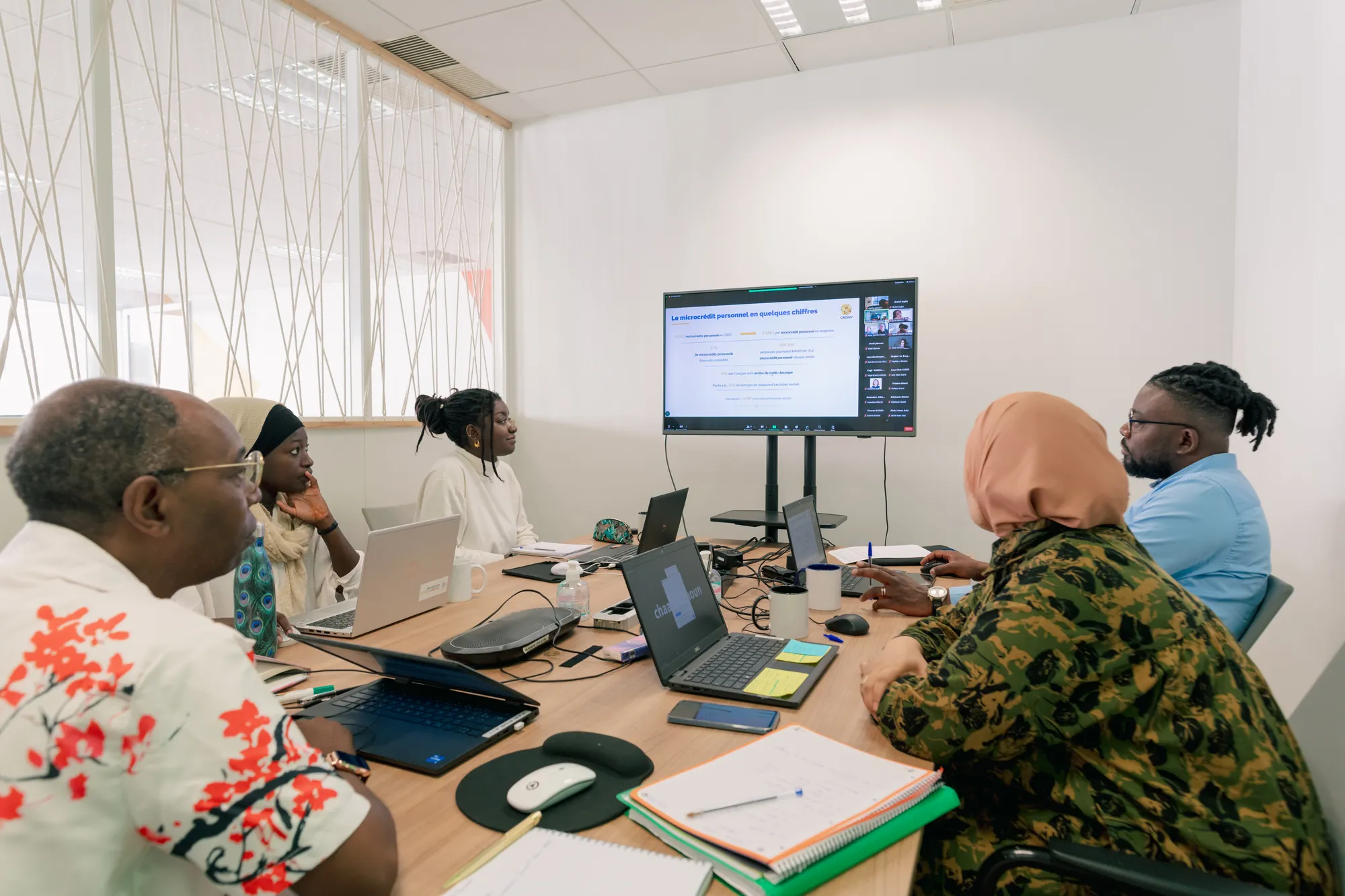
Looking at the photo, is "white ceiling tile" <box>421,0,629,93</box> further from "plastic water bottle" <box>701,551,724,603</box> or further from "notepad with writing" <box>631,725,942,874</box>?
"notepad with writing" <box>631,725,942,874</box>

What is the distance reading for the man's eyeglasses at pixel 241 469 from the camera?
80cm

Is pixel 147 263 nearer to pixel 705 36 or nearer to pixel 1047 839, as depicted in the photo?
pixel 705 36

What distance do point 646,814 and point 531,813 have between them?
14 cm

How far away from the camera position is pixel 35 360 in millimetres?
2328

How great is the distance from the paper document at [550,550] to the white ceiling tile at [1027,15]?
2747 millimetres

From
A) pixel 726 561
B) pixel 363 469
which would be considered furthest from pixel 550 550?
pixel 363 469

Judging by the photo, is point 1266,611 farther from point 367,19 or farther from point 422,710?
point 367,19

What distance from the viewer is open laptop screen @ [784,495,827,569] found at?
2170mm

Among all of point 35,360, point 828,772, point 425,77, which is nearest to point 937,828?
point 828,772

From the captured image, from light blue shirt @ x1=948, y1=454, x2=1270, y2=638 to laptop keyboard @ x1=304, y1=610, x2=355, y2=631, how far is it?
150 centimetres

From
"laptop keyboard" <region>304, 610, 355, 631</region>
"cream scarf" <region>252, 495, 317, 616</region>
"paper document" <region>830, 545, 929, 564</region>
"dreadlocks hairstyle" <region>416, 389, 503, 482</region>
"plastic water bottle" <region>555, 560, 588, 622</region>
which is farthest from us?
"dreadlocks hairstyle" <region>416, 389, 503, 482</region>

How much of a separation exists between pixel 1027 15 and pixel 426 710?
3542 millimetres

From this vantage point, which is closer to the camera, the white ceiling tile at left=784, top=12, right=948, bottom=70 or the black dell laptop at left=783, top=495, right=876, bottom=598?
the black dell laptop at left=783, top=495, right=876, bottom=598

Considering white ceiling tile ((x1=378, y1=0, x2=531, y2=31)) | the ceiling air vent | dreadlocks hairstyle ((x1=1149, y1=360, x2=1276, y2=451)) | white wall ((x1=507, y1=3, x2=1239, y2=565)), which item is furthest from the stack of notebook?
the ceiling air vent
